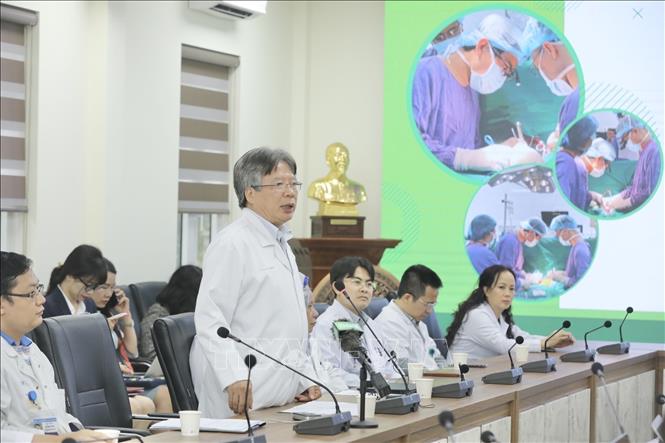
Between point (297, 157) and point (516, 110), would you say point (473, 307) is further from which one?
point (297, 157)

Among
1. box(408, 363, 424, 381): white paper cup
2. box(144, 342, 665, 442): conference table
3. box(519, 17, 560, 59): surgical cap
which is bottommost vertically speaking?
box(144, 342, 665, 442): conference table

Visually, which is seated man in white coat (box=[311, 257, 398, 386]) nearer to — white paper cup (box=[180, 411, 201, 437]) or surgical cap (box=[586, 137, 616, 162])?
white paper cup (box=[180, 411, 201, 437])

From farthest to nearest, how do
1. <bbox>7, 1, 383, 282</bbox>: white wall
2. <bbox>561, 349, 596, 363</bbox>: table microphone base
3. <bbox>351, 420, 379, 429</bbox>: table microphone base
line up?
<bbox>7, 1, 383, 282</bbox>: white wall
<bbox>561, 349, 596, 363</bbox>: table microphone base
<bbox>351, 420, 379, 429</bbox>: table microphone base

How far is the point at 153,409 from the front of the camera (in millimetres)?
5453

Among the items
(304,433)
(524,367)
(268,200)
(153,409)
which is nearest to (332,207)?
(153,409)

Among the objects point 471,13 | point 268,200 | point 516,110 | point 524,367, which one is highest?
point 471,13

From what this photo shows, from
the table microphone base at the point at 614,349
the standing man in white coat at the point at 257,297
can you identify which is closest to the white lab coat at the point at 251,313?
the standing man in white coat at the point at 257,297

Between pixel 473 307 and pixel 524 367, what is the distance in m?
1.11

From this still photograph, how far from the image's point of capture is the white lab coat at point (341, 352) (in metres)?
4.18

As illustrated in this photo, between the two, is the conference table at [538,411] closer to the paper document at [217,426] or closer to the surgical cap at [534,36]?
the paper document at [217,426]

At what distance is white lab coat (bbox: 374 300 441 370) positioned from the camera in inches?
182

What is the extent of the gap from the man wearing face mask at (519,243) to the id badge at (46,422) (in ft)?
18.2

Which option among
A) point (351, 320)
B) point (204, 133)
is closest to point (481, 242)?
point (204, 133)

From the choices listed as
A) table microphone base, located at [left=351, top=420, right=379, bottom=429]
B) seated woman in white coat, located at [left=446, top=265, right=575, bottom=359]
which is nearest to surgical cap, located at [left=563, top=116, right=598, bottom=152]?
seated woman in white coat, located at [left=446, top=265, right=575, bottom=359]
